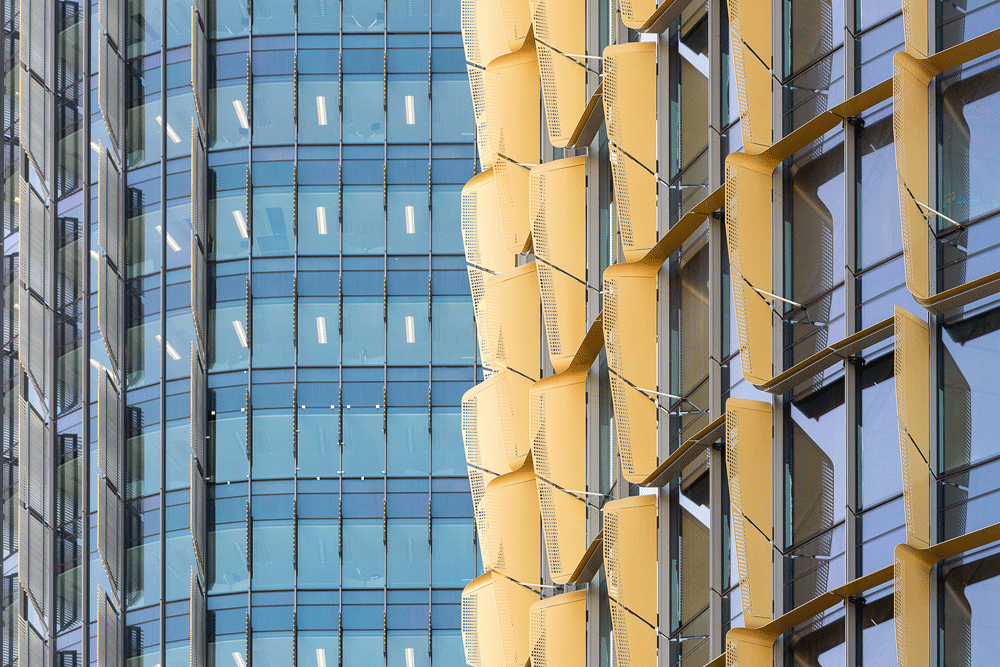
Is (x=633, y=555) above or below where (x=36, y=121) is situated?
below

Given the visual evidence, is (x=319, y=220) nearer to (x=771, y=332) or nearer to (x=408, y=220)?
(x=408, y=220)

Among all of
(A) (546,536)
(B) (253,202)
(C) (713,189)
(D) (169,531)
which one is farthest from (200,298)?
(C) (713,189)

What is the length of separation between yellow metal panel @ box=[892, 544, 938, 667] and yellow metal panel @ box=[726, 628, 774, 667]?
308 cm

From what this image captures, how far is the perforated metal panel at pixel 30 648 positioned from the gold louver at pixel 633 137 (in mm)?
41433

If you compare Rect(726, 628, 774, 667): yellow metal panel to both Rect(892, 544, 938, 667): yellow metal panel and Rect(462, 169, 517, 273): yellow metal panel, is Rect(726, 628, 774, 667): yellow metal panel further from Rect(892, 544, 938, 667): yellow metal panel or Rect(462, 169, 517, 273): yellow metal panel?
Rect(462, 169, 517, 273): yellow metal panel

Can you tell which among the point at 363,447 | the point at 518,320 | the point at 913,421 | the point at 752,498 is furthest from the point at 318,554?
the point at 913,421

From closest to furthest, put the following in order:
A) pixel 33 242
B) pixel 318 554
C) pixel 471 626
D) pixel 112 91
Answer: pixel 471 626, pixel 318 554, pixel 112 91, pixel 33 242

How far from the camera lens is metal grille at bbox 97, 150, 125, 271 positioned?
56.7 metres

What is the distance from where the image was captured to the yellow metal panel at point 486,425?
3084 centimetres

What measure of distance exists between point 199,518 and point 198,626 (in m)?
3.79

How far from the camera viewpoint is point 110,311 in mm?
56219

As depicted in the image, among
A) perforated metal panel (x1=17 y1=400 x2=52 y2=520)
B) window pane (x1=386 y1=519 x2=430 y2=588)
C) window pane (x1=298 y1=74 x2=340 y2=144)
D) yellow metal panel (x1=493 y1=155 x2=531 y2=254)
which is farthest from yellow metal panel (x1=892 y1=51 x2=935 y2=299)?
perforated metal panel (x1=17 y1=400 x2=52 y2=520)

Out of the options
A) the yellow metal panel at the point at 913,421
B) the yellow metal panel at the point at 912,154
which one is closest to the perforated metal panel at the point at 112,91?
the yellow metal panel at the point at 912,154

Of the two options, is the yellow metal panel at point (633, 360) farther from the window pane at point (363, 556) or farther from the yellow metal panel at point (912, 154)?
the window pane at point (363, 556)
